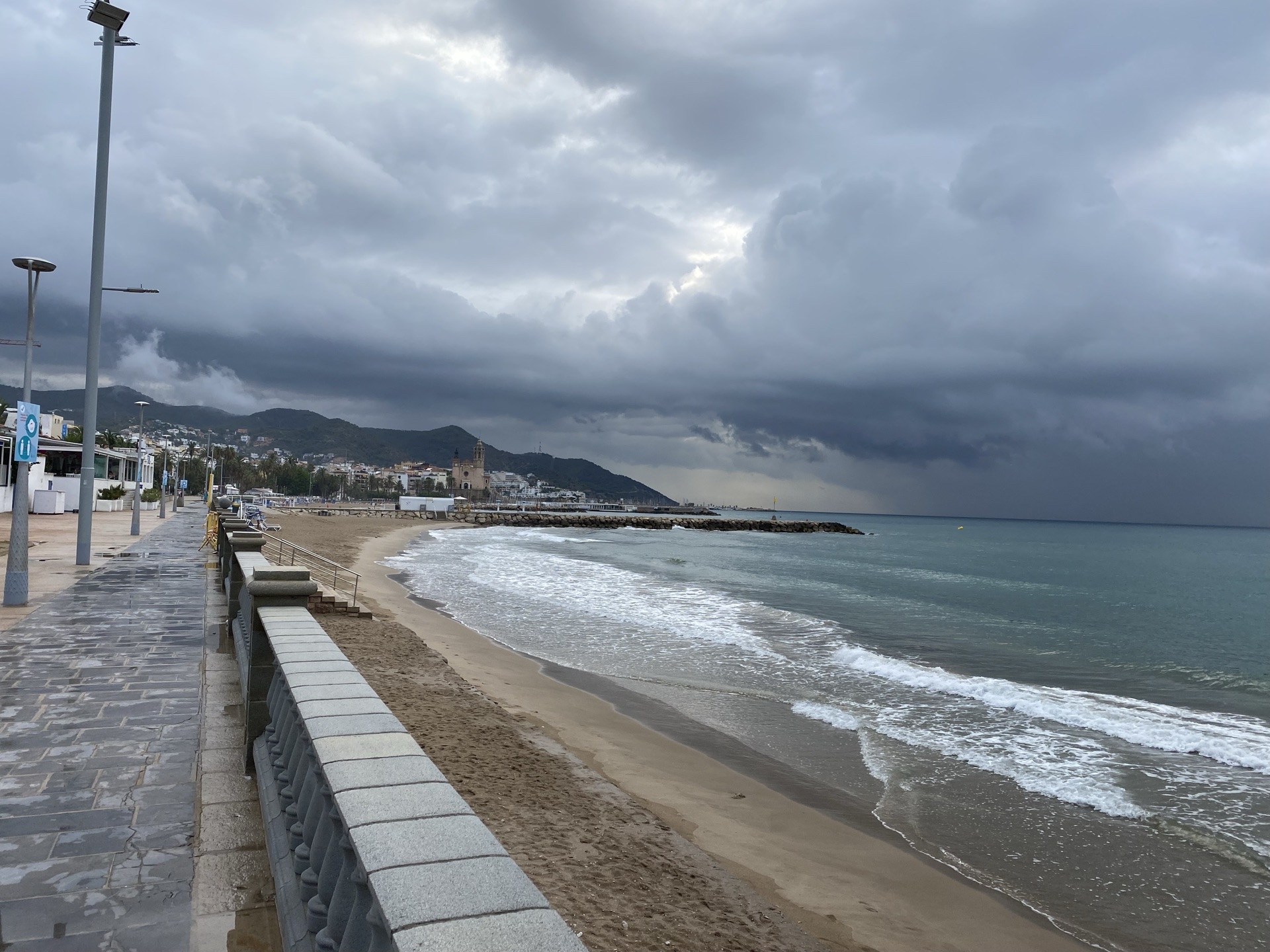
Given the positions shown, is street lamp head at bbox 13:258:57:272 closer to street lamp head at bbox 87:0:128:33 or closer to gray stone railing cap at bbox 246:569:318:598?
street lamp head at bbox 87:0:128:33

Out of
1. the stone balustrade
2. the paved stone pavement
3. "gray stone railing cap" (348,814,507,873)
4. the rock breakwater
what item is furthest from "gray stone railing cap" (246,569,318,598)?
the rock breakwater

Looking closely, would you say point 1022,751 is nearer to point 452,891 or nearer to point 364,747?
point 364,747

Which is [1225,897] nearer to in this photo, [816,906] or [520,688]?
[816,906]

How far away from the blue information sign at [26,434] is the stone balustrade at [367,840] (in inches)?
388

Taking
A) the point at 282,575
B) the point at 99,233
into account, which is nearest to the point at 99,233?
the point at 99,233

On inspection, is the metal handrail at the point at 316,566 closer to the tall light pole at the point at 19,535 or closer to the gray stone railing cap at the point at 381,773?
the tall light pole at the point at 19,535

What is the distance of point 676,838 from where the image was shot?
21.2 feet

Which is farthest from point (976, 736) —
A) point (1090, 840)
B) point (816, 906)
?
point (816, 906)

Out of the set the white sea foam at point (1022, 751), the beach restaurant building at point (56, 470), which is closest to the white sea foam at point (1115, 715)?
the white sea foam at point (1022, 751)

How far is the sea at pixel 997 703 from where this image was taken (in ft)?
21.7

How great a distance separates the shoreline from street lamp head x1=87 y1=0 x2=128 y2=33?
12043 mm

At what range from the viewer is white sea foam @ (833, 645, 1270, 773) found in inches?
420

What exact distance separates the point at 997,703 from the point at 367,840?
13246mm

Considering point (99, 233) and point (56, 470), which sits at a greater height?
point (99, 233)
